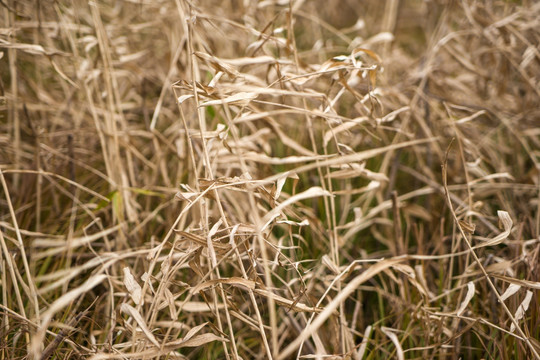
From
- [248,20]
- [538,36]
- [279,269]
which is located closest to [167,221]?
[279,269]

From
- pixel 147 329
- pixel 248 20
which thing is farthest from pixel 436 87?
pixel 147 329

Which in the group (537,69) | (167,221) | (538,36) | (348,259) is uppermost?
(538,36)

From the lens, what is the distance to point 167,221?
3.12 ft

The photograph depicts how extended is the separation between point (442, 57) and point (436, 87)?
0.32 metres

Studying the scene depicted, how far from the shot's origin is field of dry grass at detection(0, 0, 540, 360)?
63 centimetres

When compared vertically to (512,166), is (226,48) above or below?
above

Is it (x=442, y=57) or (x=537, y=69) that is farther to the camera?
(x=442, y=57)

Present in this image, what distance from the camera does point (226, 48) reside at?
1.38 m

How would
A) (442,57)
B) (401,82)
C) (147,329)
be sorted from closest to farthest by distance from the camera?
(147,329) < (401,82) < (442,57)

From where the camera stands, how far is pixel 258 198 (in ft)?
2.58

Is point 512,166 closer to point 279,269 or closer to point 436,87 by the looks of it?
point 436,87

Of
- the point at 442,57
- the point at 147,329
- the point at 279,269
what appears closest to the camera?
the point at 147,329

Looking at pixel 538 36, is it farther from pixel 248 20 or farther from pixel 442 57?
pixel 248 20

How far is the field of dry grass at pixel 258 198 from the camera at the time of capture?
625 mm
